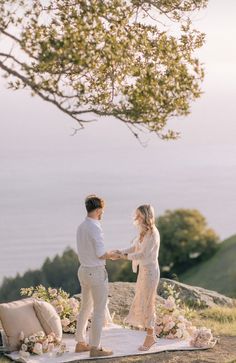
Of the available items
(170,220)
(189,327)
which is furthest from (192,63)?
(170,220)

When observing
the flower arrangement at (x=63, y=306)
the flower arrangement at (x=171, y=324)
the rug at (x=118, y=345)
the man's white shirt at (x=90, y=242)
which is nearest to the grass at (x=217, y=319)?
the flower arrangement at (x=171, y=324)

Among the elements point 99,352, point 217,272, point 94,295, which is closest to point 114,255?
point 94,295

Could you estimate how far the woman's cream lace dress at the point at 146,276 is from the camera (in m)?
12.5

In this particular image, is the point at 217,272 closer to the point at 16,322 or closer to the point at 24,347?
the point at 16,322

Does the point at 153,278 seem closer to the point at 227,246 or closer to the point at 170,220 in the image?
the point at 170,220

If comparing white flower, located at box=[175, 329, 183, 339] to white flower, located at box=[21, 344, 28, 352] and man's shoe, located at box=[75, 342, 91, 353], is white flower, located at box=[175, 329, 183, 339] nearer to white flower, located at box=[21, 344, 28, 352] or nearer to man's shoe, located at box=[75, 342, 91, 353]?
man's shoe, located at box=[75, 342, 91, 353]

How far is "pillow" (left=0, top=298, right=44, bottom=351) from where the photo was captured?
1271cm

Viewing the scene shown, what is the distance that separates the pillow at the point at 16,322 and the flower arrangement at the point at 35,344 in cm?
10

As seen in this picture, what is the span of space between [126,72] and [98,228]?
2.28 m

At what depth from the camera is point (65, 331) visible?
13.9m

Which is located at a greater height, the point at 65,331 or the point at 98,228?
the point at 98,228

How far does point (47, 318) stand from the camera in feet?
42.5

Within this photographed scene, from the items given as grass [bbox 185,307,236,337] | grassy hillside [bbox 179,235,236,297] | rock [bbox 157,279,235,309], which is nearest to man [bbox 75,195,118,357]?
grass [bbox 185,307,236,337]

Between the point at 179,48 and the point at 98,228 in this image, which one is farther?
A: the point at 179,48
